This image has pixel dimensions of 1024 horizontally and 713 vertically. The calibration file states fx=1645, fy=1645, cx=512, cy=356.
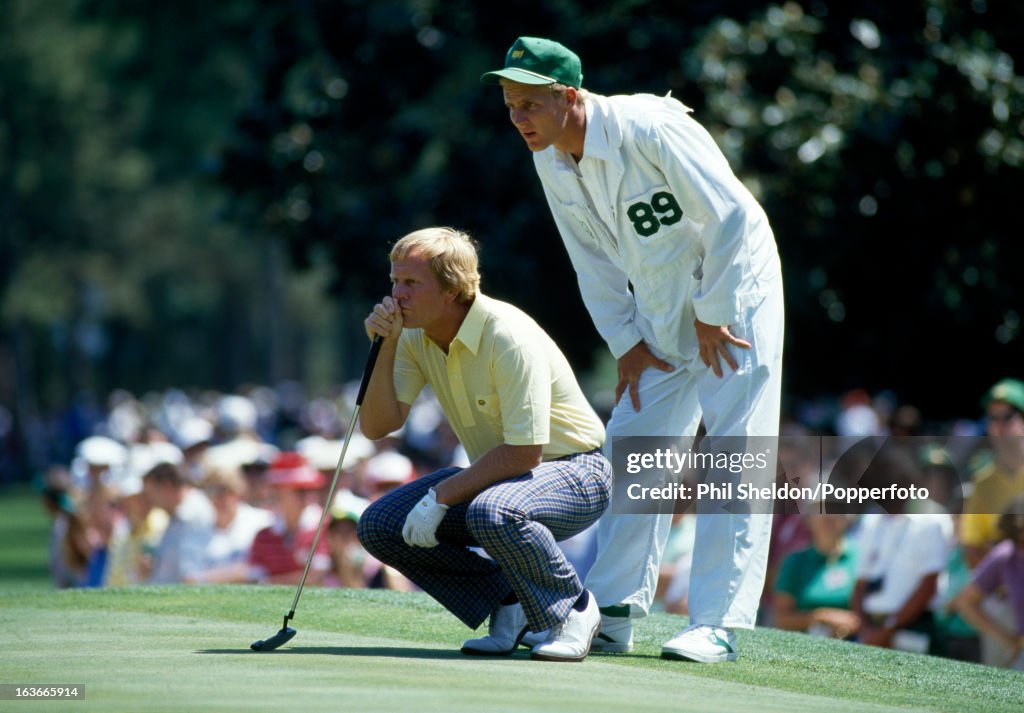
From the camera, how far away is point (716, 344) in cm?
571

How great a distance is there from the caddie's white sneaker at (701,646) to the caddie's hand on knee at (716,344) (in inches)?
35.7

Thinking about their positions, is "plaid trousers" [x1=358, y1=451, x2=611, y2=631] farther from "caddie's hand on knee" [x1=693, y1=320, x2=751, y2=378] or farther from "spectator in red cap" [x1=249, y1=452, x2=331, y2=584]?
"spectator in red cap" [x1=249, y1=452, x2=331, y2=584]

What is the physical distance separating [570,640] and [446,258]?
1363 millimetres

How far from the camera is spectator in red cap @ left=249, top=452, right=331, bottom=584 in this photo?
10.4 meters

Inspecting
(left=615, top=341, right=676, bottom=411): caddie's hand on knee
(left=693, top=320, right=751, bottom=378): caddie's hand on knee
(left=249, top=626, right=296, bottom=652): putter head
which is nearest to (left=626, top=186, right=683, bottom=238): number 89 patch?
(left=693, top=320, right=751, bottom=378): caddie's hand on knee

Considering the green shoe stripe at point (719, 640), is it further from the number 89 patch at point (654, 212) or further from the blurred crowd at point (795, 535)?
the blurred crowd at point (795, 535)

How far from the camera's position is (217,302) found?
59062 mm

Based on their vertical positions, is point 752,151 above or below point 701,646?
above

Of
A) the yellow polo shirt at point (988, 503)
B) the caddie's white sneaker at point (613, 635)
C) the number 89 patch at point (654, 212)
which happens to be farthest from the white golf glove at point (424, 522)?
the yellow polo shirt at point (988, 503)

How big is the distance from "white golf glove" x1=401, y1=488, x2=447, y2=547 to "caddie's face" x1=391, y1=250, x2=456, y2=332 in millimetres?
627

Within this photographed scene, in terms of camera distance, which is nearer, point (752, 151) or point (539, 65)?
point (539, 65)

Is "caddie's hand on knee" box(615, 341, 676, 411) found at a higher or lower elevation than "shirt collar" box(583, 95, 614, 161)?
lower

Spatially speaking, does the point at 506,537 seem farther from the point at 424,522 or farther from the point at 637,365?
the point at 637,365

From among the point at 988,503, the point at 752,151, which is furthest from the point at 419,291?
the point at 752,151
